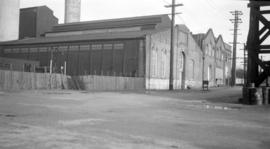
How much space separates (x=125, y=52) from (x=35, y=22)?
33.2m

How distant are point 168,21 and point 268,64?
41348 mm

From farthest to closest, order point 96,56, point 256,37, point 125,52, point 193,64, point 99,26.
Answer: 1. point 99,26
2. point 193,64
3. point 96,56
4. point 125,52
5. point 256,37

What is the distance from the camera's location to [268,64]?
620 inches

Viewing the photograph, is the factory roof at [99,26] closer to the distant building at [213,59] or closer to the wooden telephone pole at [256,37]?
the distant building at [213,59]

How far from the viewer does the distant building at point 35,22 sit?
6544cm

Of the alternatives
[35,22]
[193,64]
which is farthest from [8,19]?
[193,64]

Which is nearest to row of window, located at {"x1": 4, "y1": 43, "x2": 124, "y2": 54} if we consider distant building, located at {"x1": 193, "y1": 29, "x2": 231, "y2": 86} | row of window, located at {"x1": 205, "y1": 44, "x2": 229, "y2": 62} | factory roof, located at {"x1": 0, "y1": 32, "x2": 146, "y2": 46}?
factory roof, located at {"x1": 0, "y1": 32, "x2": 146, "y2": 46}

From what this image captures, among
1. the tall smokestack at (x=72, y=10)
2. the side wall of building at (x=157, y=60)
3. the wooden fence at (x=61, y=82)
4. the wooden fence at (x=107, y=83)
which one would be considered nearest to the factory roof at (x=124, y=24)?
the tall smokestack at (x=72, y=10)

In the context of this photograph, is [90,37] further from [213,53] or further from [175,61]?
[213,53]

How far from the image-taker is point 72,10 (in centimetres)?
6694

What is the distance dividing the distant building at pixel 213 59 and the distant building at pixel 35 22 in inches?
1313

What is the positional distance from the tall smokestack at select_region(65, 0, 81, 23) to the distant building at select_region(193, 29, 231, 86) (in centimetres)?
2687

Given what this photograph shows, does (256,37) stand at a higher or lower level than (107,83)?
higher

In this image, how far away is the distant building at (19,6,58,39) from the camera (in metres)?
65.4
